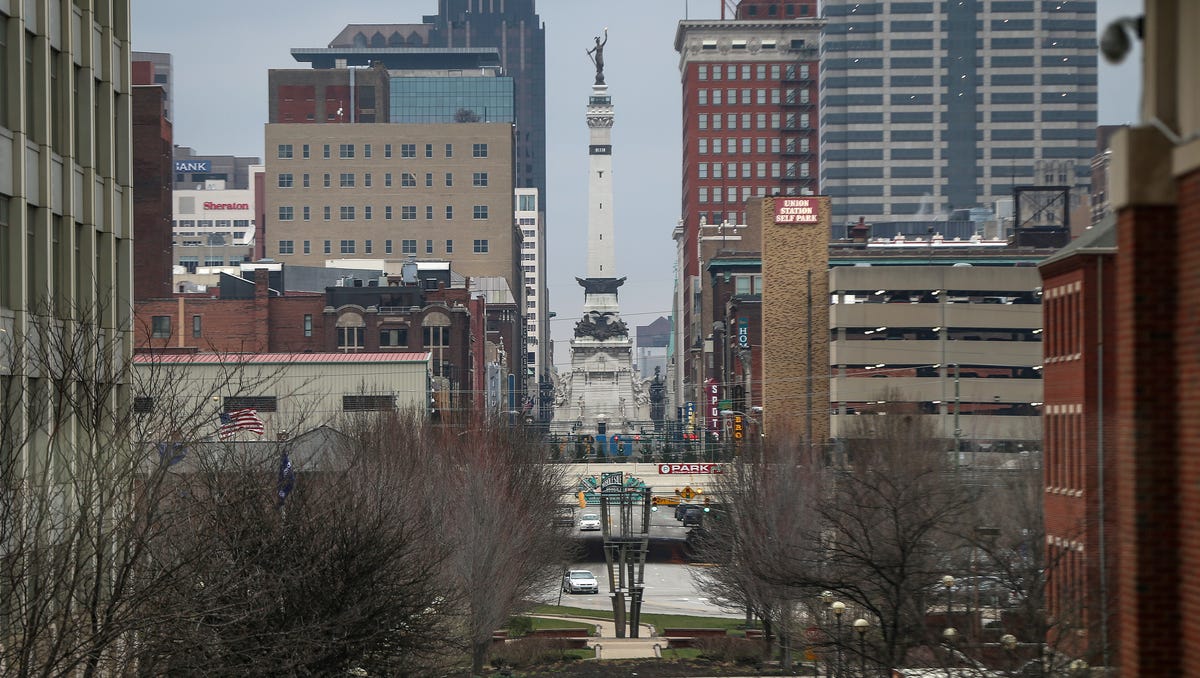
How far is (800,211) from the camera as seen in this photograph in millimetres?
121938

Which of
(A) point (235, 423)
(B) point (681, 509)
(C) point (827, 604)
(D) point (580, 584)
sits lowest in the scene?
(D) point (580, 584)

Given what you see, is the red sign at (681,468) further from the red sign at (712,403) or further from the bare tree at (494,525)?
the bare tree at (494,525)

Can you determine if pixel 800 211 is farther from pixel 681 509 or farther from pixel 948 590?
pixel 948 590

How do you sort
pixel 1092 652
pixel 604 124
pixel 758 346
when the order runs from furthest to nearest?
pixel 604 124, pixel 758 346, pixel 1092 652

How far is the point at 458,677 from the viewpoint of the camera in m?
46.5

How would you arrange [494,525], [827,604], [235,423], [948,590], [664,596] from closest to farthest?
1. [948,590]
2. [827,604]
3. [235,423]
4. [494,525]
5. [664,596]

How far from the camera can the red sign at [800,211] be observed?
121938 mm

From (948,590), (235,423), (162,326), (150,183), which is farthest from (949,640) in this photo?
(162,326)

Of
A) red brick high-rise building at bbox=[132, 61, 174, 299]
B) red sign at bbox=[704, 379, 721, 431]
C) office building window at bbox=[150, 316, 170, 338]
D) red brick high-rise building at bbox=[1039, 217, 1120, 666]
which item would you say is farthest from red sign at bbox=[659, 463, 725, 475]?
red brick high-rise building at bbox=[1039, 217, 1120, 666]

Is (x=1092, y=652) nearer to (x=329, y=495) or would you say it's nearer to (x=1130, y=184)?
(x=329, y=495)

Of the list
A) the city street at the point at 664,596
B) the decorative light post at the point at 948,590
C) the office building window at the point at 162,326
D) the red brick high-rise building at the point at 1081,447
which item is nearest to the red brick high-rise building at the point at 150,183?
the office building window at the point at 162,326

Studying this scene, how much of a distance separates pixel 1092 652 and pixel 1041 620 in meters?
1.47

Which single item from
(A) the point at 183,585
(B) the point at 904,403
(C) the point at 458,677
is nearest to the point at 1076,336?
(C) the point at 458,677

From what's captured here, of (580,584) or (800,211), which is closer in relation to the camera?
(580,584)
